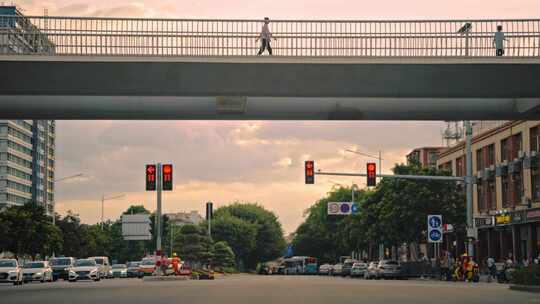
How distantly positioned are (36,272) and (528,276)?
30.5m

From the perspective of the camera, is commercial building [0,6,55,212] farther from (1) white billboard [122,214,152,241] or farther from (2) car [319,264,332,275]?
(1) white billboard [122,214,152,241]

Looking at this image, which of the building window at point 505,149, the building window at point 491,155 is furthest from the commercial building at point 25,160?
the building window at point 505,149

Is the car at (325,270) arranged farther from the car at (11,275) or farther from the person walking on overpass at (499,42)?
the person walking on overpass at (499,42)

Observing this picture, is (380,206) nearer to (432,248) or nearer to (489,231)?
(489,231)

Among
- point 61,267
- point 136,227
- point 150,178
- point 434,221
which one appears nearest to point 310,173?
point 434,221

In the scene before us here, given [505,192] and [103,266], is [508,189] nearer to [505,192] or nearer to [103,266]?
[505,192]

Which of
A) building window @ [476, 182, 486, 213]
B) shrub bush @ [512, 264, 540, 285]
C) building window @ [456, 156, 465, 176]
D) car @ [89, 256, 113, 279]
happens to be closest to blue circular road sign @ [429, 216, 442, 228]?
shrub bush @ [512, 264, 540, 285]

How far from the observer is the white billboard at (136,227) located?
7425 centimetres

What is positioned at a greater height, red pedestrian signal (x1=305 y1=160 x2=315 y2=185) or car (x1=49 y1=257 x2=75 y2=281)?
red pedestrian signal (x1=305 y1=160 x2=315 y2=185)

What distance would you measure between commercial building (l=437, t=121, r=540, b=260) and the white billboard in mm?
26490

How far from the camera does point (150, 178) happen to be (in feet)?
160

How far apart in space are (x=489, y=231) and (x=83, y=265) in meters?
32.7

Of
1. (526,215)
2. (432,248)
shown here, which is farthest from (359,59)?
(432,248)

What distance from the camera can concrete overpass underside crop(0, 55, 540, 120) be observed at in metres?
30.4
